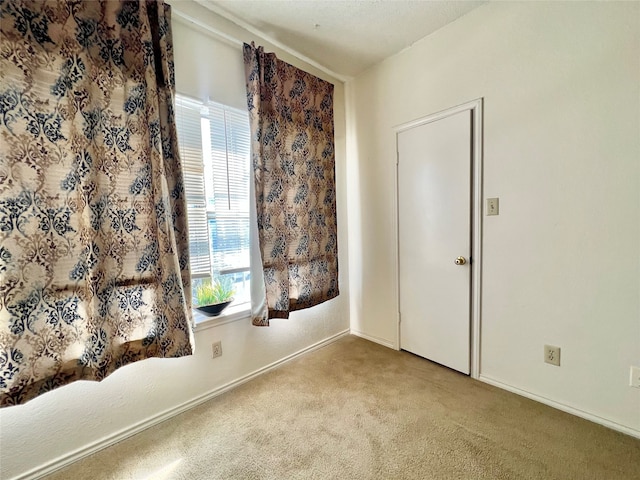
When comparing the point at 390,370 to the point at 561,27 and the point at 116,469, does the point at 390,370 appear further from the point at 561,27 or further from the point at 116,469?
the point at 561,27

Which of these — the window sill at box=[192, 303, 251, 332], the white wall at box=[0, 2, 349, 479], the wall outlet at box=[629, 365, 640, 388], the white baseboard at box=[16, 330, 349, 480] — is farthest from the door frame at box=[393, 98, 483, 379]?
the window sill at box=[192, 303, 251, 332]

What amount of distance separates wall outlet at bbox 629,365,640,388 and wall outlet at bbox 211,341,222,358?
95.3 inches

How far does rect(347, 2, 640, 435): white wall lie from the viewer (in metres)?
1.47

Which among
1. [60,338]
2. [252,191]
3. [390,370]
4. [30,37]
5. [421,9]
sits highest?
[421,9]

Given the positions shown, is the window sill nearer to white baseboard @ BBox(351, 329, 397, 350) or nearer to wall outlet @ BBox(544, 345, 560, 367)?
white baseboard @ BBox(351, 329, 397, 350)

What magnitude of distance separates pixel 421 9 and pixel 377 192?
4.44 ft

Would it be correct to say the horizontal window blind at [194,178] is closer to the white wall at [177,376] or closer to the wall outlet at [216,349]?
the white wall at [177,376]

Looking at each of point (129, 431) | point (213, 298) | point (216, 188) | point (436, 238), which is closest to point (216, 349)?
point (213, 298)

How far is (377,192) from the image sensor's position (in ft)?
8.69

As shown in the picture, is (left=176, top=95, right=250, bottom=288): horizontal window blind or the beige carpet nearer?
the beige carpet

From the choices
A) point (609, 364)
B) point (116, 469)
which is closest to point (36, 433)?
point (116, 469)

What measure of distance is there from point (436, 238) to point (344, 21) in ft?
5.74

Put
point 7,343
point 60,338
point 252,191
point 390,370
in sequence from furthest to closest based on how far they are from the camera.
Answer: point 390,370
point 252,191
point 60,338
point 7,343

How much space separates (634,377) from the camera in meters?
1.48
